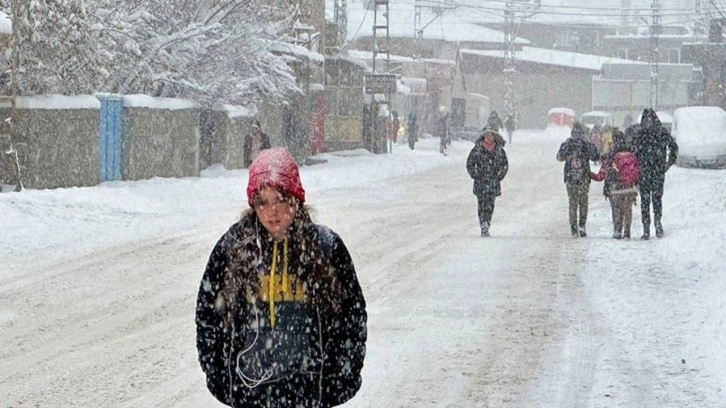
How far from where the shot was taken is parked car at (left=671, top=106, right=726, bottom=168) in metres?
37.9

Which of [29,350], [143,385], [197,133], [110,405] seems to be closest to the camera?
[110,405]

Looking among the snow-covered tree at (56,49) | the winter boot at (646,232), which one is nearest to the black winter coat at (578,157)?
the winter boot at (646,232)

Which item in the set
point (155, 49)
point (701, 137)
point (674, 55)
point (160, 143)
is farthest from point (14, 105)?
point (674, 55)

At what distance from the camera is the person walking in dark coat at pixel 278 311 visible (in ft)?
13.4

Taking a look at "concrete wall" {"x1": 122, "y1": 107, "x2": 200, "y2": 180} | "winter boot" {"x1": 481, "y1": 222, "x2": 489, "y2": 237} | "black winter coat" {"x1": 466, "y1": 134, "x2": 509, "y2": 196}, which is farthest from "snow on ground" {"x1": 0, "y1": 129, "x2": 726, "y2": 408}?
"concrete wall" {"x1": 122, "y1": 107, "x2": 200, "y2": 180}

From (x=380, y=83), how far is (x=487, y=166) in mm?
23614

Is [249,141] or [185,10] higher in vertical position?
[185,10]

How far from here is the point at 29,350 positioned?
890 centimetres

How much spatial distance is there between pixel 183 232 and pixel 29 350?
8.02 metres

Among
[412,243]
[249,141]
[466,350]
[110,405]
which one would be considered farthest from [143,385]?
[249,141]

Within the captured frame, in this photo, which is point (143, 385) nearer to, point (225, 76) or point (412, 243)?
point (412, 243)

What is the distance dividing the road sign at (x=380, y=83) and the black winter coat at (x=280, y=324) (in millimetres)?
36554

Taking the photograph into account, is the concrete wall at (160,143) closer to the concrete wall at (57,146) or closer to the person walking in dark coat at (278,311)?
the concrete wall at (57,146)

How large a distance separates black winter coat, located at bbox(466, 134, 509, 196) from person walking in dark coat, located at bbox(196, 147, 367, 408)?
43.6 feet
